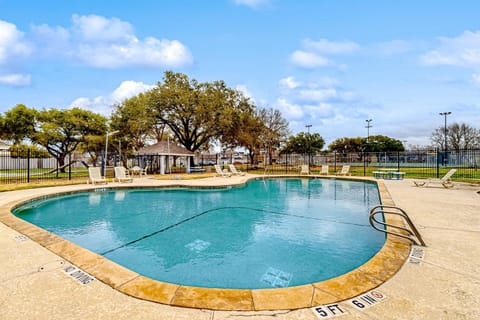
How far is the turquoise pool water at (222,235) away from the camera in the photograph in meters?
3.44

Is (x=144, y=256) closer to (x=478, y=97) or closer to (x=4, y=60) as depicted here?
(x=4, y=60)

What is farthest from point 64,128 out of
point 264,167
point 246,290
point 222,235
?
point 246,290

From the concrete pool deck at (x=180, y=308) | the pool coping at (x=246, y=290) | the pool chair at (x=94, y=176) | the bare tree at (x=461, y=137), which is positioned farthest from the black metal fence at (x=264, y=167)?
the pool coping at (x=246, y=290)

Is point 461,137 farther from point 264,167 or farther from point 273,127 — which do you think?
point 264,167

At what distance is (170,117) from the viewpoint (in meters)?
21.1

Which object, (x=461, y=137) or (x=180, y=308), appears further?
(x=461, y=137)

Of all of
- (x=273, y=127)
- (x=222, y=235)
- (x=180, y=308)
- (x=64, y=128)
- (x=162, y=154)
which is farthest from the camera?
(x=273, y=127)

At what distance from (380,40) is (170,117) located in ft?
54.2

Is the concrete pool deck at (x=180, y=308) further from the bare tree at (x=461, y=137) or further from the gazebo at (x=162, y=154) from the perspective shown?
the bare tree at (x=461, y=137)

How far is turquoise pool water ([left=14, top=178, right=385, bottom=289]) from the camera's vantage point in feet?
11.3

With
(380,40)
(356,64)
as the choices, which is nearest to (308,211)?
(380,40)

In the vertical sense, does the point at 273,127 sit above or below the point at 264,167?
above

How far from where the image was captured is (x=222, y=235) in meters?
5.02

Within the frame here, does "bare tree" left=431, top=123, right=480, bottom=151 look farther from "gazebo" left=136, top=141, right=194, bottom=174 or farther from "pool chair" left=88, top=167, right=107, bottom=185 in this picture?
"pool chair" left=88, top=167, right=107, bottom=185
